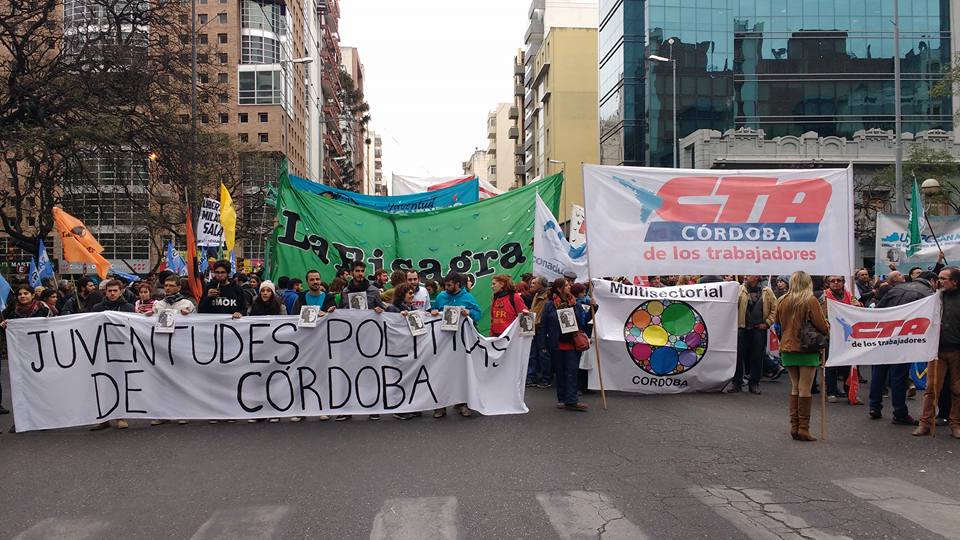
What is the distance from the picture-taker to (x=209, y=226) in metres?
17.2

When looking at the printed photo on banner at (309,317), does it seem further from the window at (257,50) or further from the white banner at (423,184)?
the window at (257,50)

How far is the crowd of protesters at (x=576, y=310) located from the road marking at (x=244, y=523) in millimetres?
3614

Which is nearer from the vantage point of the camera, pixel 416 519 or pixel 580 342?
pixel 416 519

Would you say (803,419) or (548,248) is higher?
(548,248)

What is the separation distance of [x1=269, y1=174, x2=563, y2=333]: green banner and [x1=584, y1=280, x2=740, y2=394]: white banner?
224 cm

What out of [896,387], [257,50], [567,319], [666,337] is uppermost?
[257,50]

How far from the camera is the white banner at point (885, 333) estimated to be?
26.7ft

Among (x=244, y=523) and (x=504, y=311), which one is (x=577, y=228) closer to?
(x=504, y=311)

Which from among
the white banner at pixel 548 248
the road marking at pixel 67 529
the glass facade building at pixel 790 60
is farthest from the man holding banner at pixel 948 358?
the glass facade building at pixel 790 60

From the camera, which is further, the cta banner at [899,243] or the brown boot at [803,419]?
the cta banner at [899,243]

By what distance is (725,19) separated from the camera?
52656 mm

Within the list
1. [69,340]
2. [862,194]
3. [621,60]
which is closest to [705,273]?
[69,340]

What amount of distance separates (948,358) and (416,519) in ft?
19.8

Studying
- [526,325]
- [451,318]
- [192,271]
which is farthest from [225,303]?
[192,271]
